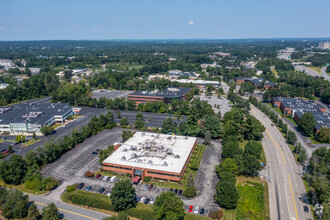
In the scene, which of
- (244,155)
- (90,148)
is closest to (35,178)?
(90,148)

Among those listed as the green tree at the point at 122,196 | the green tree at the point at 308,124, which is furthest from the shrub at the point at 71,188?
the green tree at the point at 308,124

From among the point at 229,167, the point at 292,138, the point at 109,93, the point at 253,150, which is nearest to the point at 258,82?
the point at 292,138

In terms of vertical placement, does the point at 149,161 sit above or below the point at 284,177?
above

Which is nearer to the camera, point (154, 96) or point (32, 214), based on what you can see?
point (32, 214)

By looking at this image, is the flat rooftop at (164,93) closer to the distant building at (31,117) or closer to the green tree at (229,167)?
the distant building at (31,117)

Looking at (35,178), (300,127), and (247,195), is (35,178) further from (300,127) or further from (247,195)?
(300,127)

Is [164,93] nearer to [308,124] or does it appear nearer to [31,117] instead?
[31,117]
